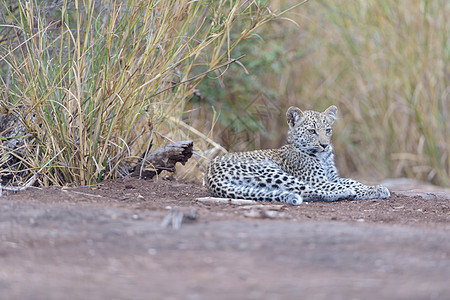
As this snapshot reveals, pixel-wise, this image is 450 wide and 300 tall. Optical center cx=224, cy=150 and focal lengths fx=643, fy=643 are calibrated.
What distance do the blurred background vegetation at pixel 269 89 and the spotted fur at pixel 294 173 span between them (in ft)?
1.81

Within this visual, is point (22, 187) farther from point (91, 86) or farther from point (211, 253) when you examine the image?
point (211, 253)

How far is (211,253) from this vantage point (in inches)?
122

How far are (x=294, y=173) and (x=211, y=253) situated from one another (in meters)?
A: 3.13

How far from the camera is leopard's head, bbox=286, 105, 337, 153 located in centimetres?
615

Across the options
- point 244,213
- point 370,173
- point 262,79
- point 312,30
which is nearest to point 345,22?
point 312,30

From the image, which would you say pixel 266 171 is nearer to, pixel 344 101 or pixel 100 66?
pixel 100 66

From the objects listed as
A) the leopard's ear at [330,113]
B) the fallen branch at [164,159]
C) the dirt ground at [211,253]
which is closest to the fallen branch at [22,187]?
the dirt ground at [211,253]

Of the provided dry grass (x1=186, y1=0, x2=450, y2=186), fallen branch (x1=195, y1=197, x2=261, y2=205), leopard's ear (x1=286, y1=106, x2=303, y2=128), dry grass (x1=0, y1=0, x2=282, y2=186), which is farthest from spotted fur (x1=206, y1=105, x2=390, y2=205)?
dry grass (x1=186, y1=0, x2=450, y2=186)

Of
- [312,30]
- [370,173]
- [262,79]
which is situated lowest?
[370,173]

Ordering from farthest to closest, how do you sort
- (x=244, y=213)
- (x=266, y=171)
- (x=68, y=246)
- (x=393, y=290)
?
(x=266, y=171) → (x=244, y=213) → (x=68, y=246) → (x=393, y=290)

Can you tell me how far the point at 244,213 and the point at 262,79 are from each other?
19.7 ft

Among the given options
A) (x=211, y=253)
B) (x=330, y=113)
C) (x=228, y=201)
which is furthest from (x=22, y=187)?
(x=330, y=113)

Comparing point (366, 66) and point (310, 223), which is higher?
point (366, 66)

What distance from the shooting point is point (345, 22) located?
30.9 ft
